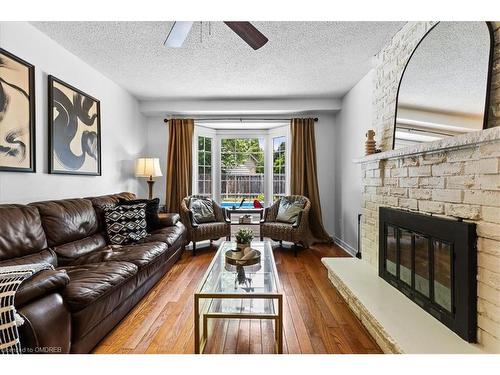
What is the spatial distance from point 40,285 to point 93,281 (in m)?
0.39

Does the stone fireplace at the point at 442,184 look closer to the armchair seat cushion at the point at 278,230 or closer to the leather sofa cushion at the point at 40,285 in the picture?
the armchair seat cushion at the point at 278,230

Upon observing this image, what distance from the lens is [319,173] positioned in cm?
500

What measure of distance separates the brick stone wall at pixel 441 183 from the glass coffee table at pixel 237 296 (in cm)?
111

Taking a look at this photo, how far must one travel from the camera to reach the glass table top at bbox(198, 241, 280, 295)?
5.88 feet

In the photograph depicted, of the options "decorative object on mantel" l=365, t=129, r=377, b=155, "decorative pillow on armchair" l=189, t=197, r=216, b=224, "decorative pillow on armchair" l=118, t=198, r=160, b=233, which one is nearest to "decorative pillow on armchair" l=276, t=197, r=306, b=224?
"decorative pillow on armchair" l=189, t=197, r=216, b=224

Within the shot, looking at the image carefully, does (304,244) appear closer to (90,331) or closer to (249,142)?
(249,142)

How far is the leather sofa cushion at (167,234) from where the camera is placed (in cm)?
302

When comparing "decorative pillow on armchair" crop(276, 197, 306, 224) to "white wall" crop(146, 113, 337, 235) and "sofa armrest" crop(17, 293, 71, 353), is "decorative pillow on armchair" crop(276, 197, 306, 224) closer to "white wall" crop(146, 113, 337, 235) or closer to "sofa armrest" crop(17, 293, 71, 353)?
"white wall" crop(146, 113, 337, 235)

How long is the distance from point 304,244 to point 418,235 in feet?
8.15

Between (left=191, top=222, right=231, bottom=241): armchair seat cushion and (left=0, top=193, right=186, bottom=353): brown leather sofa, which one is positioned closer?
(left=0, top=193, right=186, bottom=353): brown leather sofa

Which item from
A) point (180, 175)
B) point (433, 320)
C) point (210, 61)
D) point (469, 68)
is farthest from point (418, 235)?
point (180, 175)

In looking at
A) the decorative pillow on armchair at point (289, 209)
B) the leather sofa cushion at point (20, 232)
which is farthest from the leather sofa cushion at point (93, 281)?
the decorative pillow on armchair at point (289, 209)

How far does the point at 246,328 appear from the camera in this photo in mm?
2057

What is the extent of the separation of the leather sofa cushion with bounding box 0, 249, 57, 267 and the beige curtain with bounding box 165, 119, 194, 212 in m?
2.64
